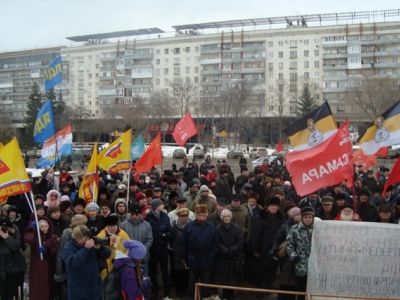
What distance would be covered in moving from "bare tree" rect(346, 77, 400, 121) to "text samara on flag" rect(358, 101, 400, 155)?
50.4 metres

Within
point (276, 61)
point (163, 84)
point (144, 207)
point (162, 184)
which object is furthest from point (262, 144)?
point (144, 207)

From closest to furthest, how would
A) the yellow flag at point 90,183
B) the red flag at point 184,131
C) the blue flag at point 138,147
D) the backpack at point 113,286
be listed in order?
1. the backpack at point 113,286
2. the yellow flag at point 90,183
3. the blue flag at point 138,147
4. the red flag at point 184,131

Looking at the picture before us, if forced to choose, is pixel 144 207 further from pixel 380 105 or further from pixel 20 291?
pixel 380 105

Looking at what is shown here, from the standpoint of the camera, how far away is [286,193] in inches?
453

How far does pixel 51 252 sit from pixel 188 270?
216cm

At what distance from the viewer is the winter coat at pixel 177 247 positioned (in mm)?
7254

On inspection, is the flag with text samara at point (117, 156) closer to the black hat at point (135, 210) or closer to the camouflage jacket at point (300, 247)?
the black hat at point (135, 210)

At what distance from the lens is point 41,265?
6695 mm

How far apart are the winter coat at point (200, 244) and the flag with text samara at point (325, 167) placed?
1.52 metres

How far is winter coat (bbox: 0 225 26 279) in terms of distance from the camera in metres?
6.71

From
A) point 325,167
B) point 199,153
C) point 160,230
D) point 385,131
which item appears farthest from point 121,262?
point 199,153

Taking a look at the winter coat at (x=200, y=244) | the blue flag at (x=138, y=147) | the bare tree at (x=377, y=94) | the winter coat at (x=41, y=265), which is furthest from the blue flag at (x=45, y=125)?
the bare tree at (x=377, y=94)

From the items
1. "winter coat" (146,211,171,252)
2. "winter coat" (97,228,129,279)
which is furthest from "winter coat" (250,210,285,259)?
"winter coat" (97,228,129,279)

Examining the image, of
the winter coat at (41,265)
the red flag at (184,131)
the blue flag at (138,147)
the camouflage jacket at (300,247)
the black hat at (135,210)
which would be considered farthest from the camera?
the red flag at (184,131)
